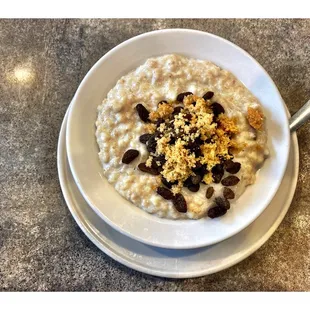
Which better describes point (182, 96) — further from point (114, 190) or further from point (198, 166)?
point (114, 190)

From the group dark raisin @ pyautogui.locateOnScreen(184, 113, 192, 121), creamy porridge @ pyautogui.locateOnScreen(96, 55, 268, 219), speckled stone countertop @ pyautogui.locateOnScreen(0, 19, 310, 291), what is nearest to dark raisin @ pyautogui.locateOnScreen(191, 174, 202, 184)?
creamy porridge @ pyautogui.locateOnScreen(96, 55, 268, 219)

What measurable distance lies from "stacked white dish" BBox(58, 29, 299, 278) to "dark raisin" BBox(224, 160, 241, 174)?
0.11 m

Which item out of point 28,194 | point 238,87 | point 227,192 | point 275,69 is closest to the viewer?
point 227,192

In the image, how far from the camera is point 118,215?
1.59 m

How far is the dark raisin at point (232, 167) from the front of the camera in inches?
61.3

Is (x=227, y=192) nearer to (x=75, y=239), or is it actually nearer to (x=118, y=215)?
(x=118, y=215)

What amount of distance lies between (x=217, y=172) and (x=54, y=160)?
2.56ft

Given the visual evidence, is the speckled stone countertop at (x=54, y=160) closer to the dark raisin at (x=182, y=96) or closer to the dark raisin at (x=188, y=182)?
the dark raisin at (x=188, y=182)

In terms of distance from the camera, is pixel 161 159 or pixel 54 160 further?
pixel 54 160

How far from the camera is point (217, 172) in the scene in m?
1.59

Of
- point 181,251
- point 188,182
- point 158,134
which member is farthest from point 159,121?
point 181,251

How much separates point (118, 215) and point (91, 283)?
1.27 feet

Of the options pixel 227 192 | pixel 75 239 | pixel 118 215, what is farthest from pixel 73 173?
pixel 227 192

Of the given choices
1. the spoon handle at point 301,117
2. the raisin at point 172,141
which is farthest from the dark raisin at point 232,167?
the spoon handle at point 301,117
